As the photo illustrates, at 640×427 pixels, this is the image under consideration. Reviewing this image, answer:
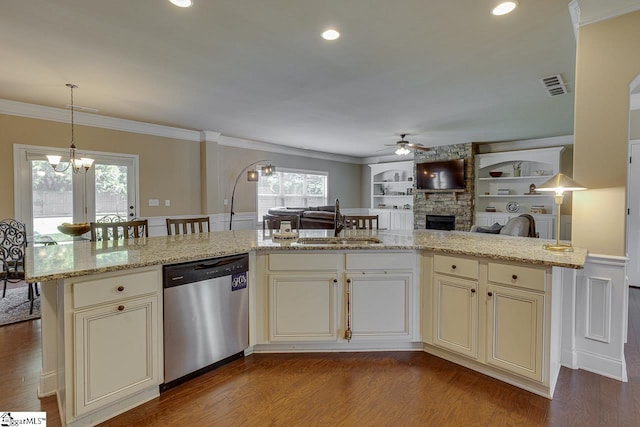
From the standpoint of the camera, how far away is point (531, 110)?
4.95 meters

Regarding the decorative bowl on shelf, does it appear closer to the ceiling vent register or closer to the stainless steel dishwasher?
the stainless steel dishwasher

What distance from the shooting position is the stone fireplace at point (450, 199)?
7828 mm

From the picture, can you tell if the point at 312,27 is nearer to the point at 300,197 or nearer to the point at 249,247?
the point at 249,247

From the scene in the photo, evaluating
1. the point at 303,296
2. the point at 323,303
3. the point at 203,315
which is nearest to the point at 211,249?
the point at 203,315

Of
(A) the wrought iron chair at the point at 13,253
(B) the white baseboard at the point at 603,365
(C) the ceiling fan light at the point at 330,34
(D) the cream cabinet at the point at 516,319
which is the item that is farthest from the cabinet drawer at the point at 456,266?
(A) the wrought iron chair at the point at 13,253

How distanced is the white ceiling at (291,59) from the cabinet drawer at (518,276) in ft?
5.79

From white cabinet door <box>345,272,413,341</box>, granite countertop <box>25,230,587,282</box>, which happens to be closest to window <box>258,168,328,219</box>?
granite countertop <box>25,230,587,282</box>

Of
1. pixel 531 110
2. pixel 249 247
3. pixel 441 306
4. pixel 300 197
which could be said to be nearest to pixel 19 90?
pixel 249 247

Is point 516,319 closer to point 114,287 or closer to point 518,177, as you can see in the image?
point 114,287

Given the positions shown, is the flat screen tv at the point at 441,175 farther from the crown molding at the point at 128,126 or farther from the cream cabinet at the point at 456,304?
the cream cabinet at the point at 456,304

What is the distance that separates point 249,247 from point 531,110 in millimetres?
4761

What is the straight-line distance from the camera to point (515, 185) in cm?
768

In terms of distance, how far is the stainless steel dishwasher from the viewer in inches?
Answer: 83.4

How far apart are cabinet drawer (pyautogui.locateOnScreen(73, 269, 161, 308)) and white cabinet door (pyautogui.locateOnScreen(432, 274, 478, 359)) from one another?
198cm
